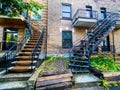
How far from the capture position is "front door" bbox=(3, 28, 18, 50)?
1093cm

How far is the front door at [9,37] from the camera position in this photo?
10.9 meters

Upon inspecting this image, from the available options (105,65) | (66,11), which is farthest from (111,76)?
(66,11)

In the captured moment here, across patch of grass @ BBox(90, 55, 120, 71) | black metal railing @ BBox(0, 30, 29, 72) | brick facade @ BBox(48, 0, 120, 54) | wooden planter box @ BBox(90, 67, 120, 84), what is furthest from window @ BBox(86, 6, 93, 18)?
wooden planter box @ BBox(90, 67, 120, 84)

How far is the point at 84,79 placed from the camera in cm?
586

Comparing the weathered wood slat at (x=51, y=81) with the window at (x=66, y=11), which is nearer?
the weathered wood slat at (x=51, y=81)

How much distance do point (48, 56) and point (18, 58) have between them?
14.6 ft

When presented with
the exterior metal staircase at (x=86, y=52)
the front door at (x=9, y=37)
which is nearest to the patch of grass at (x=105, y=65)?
the exterior metal staircase at (x=86, y=52)

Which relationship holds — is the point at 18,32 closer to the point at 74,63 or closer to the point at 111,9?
the point at 74,63

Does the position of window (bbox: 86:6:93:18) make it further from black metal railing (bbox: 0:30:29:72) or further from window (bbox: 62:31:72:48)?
black metal railing (bbox: 0:30:29:72)

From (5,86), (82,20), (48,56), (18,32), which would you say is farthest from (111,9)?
(5,86)

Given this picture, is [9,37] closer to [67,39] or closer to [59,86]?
[67,39]

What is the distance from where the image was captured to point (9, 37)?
11.2 meters

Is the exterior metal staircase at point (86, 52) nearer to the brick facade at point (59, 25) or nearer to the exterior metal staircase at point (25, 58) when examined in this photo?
the exterior metal staircase at point (25, 58)

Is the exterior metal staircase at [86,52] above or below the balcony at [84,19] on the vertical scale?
below
